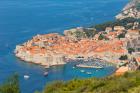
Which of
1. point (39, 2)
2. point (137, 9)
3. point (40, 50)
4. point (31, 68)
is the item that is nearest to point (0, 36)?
point (40, 50)

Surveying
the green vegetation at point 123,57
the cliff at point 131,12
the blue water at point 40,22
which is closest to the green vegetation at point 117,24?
the cliff at point 131,12

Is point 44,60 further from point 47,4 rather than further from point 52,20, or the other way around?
point 47,4

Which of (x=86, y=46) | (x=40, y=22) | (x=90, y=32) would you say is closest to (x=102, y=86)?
(x=86, y=46)

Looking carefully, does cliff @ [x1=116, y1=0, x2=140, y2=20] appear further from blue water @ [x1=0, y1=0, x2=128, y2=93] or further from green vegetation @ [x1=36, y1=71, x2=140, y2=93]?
green vegetation @ [x1=36, y1=71, x2=140, y2=93]

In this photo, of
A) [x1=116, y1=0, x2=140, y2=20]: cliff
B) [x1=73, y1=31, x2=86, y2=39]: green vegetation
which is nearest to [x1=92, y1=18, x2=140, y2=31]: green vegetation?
[x1=73, y1=31, x2=86, y2=39]: green vegetation

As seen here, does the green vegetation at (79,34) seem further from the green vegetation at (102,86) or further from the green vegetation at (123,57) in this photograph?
the green vegetation at (102,86)

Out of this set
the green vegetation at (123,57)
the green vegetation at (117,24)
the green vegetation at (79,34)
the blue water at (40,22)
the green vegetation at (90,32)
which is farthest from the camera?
the green vegetation at (117,24)

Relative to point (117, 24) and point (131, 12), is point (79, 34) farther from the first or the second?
point (131, 12)
